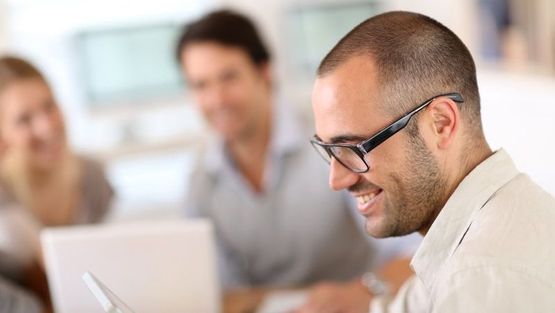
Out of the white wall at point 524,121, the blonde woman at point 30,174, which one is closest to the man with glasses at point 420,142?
the white wall at point 524,121

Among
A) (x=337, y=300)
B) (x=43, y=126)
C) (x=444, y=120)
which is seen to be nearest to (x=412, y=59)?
(x=444, y=120)

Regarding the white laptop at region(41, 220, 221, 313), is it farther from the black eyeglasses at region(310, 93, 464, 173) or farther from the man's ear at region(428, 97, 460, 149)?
the man's ear at region(428, 97, 460, 149)

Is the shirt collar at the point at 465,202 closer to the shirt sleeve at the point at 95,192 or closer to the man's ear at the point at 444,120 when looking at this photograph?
the man's ear at the point at 444,120

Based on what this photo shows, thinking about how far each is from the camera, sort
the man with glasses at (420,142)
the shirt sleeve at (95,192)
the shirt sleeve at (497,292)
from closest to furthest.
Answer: the shirt sleeve at (497,292), the man with glasses at (420,142), the shirt sleeve at (95,192)

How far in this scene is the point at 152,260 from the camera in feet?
5.01

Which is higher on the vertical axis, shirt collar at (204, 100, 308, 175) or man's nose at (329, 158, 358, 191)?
man's nose at (329, 158, 358, 191)

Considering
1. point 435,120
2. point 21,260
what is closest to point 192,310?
point 21,260

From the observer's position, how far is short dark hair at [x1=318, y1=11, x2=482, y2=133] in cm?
102

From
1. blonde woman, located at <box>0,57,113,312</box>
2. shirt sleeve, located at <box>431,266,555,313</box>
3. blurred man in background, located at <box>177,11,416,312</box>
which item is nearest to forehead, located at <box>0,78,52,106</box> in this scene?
blonde woman, located at <box>0,57,113,312</box>

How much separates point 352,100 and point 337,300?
2.27 feet

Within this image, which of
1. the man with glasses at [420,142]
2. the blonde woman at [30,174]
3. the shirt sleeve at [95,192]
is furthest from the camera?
the shirt sleeve at [95,192]

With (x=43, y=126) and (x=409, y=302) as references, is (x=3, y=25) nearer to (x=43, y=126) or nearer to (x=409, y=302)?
(x=43, y=126)

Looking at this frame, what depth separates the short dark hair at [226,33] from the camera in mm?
2049

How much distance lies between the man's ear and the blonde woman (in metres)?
1.24
